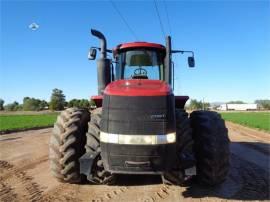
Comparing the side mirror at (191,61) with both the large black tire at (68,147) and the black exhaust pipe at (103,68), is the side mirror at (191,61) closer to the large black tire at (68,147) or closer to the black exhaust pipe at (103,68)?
the black exhaust pipe at (103,68)

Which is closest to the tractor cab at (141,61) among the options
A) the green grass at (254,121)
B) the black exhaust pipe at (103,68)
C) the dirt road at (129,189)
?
the black exhaust pipe at (103,68)

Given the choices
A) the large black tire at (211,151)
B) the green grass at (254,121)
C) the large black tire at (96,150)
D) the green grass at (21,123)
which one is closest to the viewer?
the large black tire at (96,150)

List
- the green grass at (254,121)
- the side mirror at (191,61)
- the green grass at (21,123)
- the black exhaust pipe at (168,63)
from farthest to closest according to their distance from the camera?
the green grass at (21,123) < the green grass at (254,121) < the side mirror at (191,61) < the black exhaust pipe at (168,63)

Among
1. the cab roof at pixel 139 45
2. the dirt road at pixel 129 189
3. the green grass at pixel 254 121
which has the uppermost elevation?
the cab roof at pixel 139 45

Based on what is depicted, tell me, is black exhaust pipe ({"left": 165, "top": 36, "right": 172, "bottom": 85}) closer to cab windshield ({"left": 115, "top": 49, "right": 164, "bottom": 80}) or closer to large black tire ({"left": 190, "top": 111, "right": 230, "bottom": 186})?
cab windshield ({"left": 115, "top": 49, "right": 164, "bottom": 80})

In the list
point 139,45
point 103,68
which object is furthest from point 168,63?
point 103,68

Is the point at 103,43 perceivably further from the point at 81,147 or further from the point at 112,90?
the point at 81,147

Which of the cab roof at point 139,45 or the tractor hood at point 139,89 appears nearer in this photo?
the tractor hood at point 139,89

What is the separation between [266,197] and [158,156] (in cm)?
203

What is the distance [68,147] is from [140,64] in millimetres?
2391

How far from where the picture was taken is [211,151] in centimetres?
579

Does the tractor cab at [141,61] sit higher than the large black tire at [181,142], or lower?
higher

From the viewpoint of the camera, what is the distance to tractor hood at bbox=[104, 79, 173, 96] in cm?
528

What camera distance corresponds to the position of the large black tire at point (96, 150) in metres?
5.64
